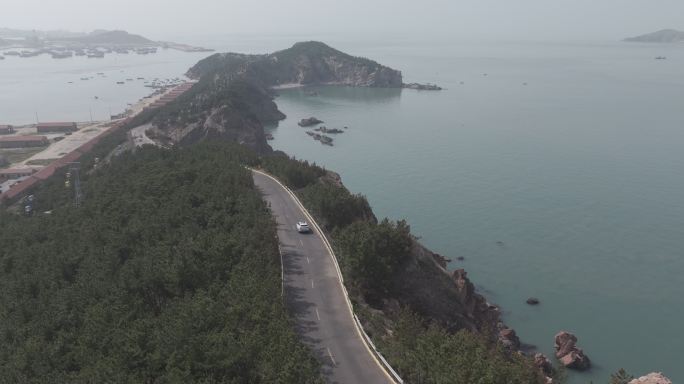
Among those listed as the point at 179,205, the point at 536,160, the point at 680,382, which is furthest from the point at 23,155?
the point at 680,382

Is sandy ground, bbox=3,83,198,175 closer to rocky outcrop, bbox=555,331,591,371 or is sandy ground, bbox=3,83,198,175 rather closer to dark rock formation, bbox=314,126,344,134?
dark rock formation, bbox=314,126,344,134

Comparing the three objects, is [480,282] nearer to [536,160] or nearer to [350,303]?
[350,303]

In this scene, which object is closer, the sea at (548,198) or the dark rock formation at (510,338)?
the dark rock formation at (510,338)

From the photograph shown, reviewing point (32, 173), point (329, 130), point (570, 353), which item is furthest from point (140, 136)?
point (570, 353)

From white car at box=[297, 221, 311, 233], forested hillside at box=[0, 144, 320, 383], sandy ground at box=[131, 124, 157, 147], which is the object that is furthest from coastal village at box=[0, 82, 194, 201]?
white car at box=[297, 221, 311, 233]

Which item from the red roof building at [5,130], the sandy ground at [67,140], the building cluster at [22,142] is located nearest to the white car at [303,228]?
the sandy ground at [67,140]

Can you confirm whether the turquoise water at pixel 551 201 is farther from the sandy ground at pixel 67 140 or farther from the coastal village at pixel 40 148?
the coastal village at pixel 40 148
